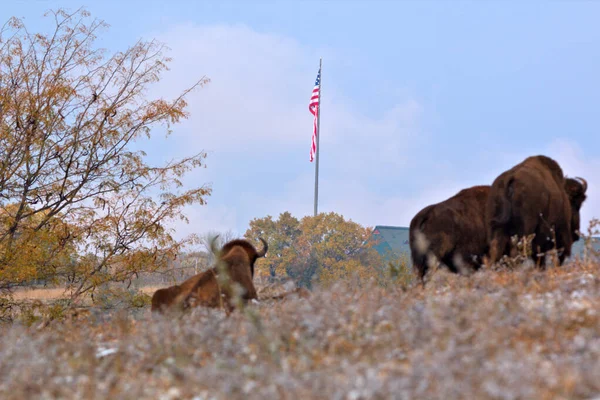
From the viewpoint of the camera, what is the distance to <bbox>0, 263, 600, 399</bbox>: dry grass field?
4180 mm

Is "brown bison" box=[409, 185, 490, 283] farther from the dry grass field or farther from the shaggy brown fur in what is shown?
the shaggy brown fur

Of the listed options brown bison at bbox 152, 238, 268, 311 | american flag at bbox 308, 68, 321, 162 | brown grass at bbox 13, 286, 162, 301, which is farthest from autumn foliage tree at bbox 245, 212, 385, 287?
brown bison at bbox 152, 238, 268, 311

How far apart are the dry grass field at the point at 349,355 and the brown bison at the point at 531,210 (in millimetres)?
2564

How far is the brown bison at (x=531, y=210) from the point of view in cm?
1015

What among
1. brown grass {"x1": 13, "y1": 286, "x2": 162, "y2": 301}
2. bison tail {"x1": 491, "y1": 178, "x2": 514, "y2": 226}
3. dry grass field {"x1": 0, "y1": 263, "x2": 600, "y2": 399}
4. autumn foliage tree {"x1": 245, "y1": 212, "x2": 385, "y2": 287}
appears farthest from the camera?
autumn foliage tree {"x1": 245, "y1": 212, "x2": 385, "y2": 287}

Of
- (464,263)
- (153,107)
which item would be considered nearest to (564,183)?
(464,263)

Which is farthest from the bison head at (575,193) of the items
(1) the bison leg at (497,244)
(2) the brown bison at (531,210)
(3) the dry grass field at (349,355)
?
(3) the dry grass field at (349,355)

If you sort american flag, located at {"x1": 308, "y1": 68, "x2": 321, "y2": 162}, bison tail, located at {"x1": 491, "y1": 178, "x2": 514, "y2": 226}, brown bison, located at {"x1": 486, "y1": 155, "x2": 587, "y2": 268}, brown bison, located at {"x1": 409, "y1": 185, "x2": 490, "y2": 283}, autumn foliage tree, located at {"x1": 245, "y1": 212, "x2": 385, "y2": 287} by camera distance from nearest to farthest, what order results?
brown bison, located at {"x1": 486, "y1": 155, "x2": 587, "y2": 268}, bison tail, located at {"x1": 491, "y1": 178, "x2": 514, "y2": 226}, brown bison, located at {"x1": 409, "y1": 185, "x2": 490, "y2": 283}, american flag, located at {"x1": 308, "y1": 68, "x2": 321, "y2": 162}, autumn foliage tree, located at {"x1": 245, "y1": 212, "x2": 385, "y2": 287}

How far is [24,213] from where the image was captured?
20.5 metres

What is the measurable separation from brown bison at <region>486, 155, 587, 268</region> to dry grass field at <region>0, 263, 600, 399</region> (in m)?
2.56

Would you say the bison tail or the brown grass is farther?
the brown grass

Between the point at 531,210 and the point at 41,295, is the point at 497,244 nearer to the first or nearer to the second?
the point at 531,210

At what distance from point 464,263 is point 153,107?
1272cm

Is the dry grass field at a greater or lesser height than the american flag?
lesser
